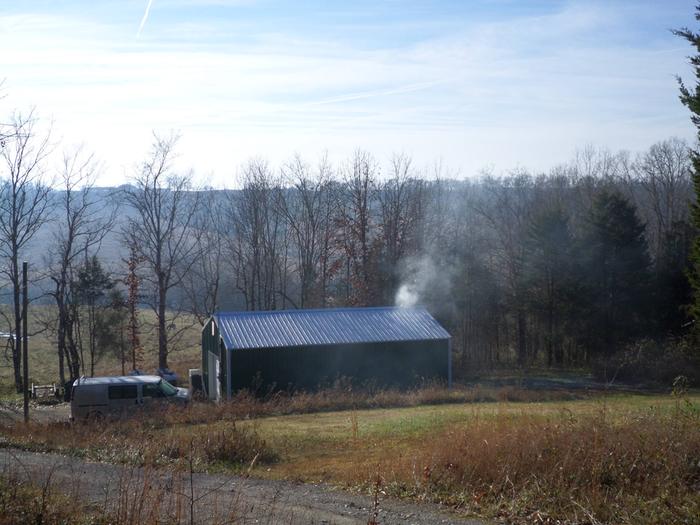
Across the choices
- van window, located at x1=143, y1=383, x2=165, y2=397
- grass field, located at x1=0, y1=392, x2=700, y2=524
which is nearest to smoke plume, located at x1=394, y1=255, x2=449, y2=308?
van window, located at x1=143, y1=383, x2=165, y2=397

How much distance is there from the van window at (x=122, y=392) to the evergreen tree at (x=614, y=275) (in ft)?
88.1

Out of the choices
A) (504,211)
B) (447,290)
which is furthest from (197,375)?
(504,211)

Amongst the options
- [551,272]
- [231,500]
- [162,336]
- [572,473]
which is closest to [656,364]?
[551,272]

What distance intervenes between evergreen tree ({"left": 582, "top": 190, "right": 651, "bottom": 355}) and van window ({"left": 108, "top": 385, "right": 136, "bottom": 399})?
26846 mm

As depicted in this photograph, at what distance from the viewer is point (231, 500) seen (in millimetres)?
7707

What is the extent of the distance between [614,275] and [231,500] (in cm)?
3587

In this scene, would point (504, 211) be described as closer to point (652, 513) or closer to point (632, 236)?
point (632, 236)

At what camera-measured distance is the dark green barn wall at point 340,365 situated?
86.1 feet

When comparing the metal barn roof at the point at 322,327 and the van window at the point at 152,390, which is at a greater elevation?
the metal barn roof at the point at 322,327

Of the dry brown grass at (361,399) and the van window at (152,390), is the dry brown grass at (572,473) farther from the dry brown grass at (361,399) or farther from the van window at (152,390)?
the van window at (152,390)

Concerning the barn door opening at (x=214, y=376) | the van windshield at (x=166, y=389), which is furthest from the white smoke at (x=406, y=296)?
the van windshield at (x=166, y=389)

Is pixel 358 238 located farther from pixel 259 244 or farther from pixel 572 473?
pixel 572 473

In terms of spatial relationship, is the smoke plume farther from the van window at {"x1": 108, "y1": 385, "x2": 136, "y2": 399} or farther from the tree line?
the van window at {"x1": 108, "y1": 385, "x2": 136, "y2": 399}

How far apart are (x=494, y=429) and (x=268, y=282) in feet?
129
